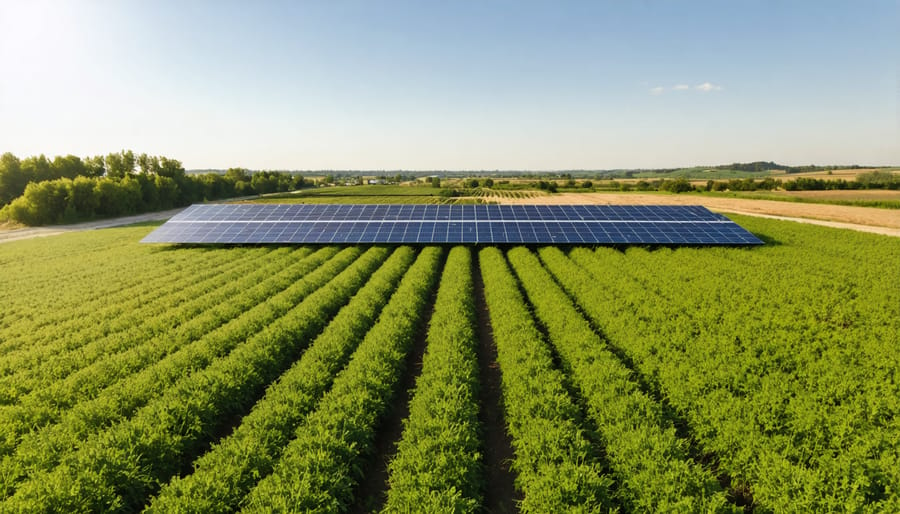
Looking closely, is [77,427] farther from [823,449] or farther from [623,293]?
[623,293]

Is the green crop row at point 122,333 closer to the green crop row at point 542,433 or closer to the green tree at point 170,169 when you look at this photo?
the green crop row at point 542,433

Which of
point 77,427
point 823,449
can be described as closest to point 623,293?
point 823,449

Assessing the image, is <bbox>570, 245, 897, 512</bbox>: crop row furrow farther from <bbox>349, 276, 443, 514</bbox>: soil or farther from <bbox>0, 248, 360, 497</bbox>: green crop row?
<bbox>0, 248, 360, 497</bbox>: green crop row

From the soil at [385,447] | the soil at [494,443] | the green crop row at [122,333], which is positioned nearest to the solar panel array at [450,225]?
the green crop row at [122,333]

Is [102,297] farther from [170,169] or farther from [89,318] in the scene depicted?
[170,169]

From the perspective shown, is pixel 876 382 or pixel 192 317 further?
pixel 192 317

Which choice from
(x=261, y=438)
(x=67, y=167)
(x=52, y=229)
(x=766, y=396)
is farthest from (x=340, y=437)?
(x=67, y=167)

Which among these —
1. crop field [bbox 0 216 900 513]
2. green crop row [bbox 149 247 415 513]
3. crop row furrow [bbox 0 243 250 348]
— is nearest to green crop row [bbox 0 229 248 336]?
crop row furrow [bbox 0 243 250 348]
